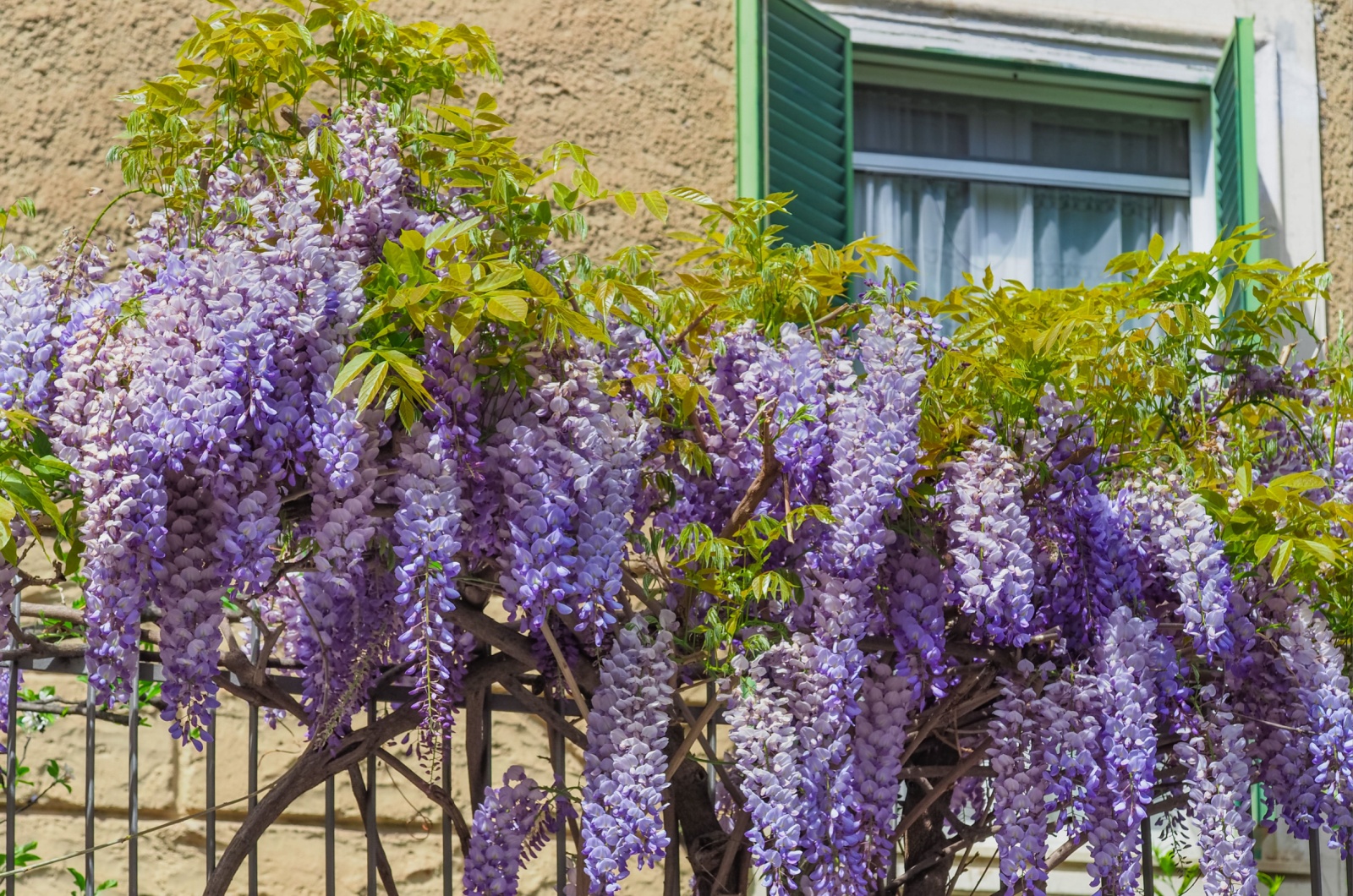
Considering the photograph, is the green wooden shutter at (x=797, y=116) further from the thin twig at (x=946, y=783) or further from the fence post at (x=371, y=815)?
the fence post at (x=371, y=815)

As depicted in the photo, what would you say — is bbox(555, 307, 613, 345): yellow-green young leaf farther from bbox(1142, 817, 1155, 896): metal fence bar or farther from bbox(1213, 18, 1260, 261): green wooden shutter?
bbox(1213, 18, 1260, 261): green wooden shutter

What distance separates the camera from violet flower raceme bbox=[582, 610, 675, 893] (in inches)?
92.0

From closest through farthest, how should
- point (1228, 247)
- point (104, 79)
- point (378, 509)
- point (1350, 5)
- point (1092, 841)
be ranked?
point (378, 509), point (1092, 841), point (1228, 247), point (104, 79), point (1350, 5)

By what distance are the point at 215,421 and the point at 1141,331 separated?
5.16 ft

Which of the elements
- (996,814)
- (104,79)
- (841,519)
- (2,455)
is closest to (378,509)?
(2,455)

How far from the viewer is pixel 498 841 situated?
2594 mm

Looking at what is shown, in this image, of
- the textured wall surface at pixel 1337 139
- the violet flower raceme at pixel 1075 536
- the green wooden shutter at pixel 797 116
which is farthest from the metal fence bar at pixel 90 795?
the textured wall surface at pixel 1337 139

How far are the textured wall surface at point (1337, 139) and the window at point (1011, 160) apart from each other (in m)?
0.36

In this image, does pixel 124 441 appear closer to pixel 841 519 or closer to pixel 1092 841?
pixel 841 519

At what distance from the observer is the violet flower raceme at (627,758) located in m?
2.34

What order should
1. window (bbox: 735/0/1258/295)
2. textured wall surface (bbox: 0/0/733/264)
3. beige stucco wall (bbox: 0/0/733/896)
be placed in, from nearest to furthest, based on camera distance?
beige stucco wall (bbox: 0/0/733/896), textured wall surface (bbox: 0/0/733/264), window (bbox: 735/0/1258/295)

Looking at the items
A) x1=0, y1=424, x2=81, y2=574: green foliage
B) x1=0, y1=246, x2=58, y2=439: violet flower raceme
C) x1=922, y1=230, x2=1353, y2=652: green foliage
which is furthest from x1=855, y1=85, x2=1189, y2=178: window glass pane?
x1=0, y1=424, x2=81, y2=574: green foliage

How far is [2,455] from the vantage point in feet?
7.32

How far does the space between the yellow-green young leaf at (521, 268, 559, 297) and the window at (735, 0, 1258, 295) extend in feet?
8.07
